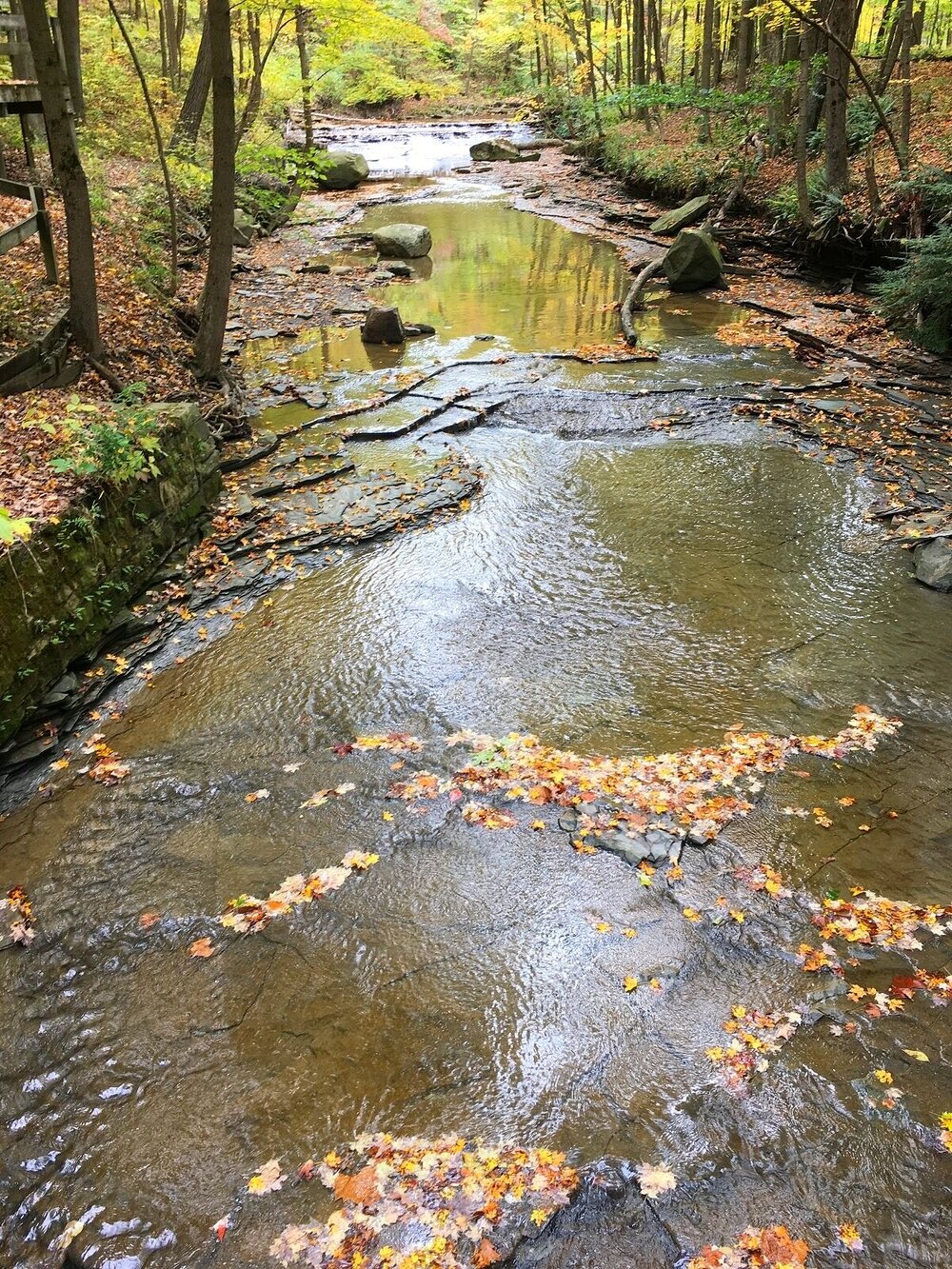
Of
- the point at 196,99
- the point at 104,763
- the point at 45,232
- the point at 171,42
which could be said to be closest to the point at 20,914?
the point at 104,763

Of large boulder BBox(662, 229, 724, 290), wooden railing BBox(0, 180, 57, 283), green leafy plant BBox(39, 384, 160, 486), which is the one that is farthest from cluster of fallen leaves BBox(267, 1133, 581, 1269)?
large boulder BBox(662, 229, 724, 290)

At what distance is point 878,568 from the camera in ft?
25.0

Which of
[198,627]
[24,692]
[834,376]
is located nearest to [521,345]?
[834,376]

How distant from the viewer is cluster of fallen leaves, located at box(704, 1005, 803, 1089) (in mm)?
3611

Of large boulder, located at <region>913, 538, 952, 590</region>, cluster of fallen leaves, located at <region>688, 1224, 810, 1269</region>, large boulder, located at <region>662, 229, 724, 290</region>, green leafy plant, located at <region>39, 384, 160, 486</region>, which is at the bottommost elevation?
cluster of fallen leaves, located at <region>688, 1224, 810, 1269</region>

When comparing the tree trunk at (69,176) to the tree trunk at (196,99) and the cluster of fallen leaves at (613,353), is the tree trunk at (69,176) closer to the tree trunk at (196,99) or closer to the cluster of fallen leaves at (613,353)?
the cluster of fallen leaves at (613,353)

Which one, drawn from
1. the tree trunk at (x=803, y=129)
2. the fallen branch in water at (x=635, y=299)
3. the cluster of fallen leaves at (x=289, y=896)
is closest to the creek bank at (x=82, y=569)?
the cluster of fallen leaves at (x=289, y=896)

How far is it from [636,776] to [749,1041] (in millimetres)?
1889

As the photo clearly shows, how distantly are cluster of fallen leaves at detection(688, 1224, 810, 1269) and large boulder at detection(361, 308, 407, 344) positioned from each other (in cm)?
1384

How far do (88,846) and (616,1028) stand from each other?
3432 millimetres

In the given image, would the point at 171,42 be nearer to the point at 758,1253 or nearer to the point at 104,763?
the point at 104,763

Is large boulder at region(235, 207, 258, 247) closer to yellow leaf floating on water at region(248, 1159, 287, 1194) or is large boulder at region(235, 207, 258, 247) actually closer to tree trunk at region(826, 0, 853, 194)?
tree trunk at region(826, 0, 853, 194)

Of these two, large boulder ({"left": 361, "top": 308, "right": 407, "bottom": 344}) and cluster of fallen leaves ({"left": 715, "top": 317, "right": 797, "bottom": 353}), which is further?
large boulder ({"left": 361, "top": 308, "right": 407, "bottom": 344})

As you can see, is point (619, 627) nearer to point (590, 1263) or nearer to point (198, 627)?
point (198, 627)
